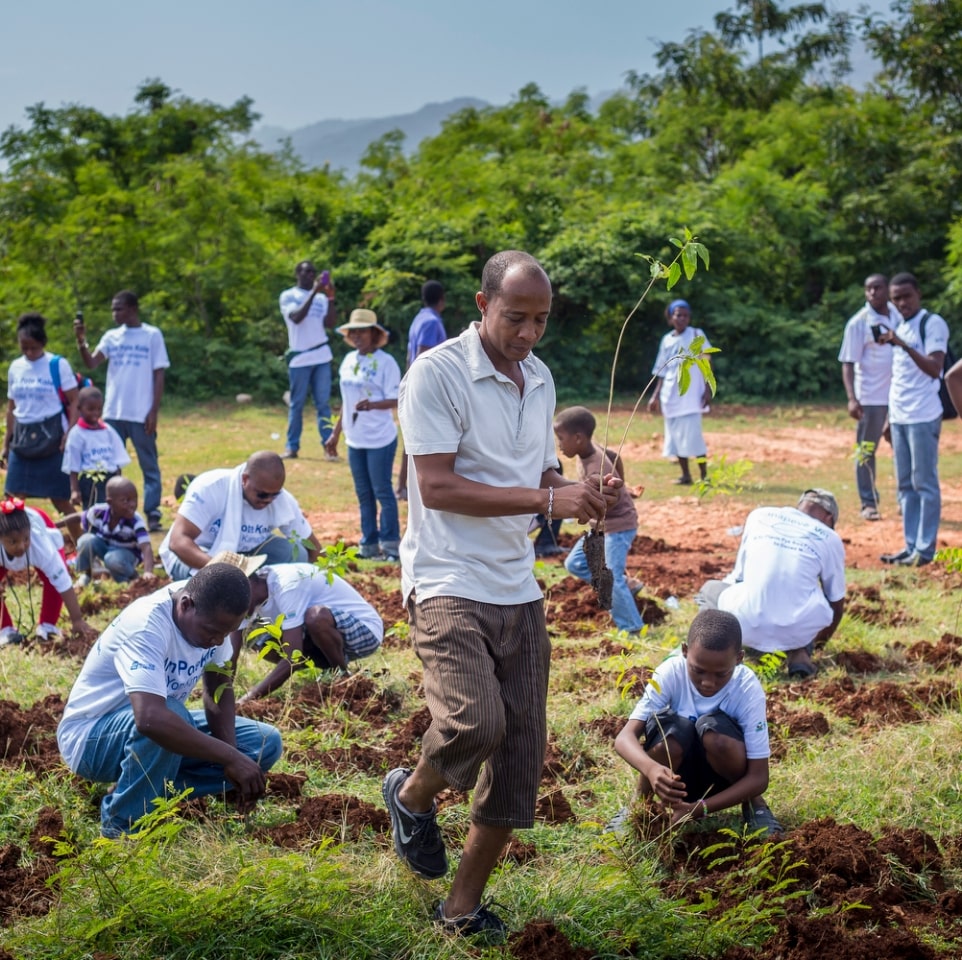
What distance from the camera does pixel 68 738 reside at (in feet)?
14.3

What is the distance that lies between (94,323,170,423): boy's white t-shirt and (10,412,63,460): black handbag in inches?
35.6

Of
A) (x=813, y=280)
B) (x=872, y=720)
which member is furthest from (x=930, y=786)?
(x=813, y=280)

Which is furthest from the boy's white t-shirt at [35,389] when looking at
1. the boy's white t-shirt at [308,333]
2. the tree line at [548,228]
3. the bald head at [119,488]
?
the tree line at [548,228]

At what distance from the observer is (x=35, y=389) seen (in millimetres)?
8898

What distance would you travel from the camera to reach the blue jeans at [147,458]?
32.0 feet

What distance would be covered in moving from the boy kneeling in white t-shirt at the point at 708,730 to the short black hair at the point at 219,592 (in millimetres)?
1464

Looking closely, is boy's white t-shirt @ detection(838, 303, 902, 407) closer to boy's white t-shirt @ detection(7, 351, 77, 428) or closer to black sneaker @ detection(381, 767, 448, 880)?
boy's white t-shirt @ detection(7, 351, 77, 428)

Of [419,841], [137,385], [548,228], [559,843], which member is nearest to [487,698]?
[419,841]

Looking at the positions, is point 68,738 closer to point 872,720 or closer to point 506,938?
point 506,938

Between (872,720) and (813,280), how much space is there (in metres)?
16.9

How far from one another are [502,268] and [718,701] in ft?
6.41

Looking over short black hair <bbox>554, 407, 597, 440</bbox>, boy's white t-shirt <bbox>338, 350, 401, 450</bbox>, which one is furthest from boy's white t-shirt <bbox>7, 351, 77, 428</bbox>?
short black hair <bbox>554, 407, 597, 440</bbox>

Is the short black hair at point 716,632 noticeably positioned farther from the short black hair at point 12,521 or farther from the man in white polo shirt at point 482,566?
the short black hair at point 12,521

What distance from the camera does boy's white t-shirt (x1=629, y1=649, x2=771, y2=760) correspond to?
430cm
